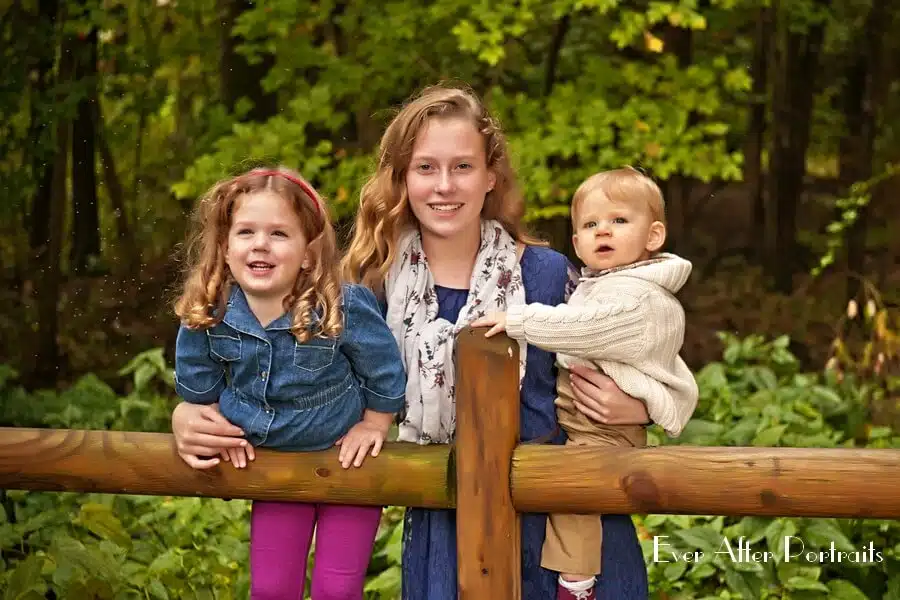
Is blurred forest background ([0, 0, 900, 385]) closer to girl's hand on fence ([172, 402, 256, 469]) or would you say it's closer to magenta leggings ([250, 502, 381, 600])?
girl's hand on fence ([172, 402, 256, 469])

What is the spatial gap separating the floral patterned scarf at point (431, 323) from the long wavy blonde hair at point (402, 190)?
0.23 ft

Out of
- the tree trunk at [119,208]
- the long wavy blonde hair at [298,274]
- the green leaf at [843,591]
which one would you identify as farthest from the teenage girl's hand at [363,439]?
the tree trunk at [119,208]

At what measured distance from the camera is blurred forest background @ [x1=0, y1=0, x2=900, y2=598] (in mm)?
4500

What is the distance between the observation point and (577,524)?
288 centimetres

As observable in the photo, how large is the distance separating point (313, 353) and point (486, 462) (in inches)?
17.6

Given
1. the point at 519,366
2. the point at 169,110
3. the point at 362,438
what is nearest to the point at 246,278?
the point at 362,438

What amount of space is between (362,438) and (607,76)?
13.6 feet

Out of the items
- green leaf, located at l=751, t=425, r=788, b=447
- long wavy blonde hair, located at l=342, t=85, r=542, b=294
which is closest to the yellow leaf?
green leaf, located at l=751, t=425, r=788, b=447

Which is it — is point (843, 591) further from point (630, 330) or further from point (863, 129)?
point (863, 129)

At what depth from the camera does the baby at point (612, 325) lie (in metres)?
2.74

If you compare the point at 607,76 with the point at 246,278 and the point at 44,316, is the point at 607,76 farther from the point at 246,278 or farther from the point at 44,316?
the point at 246,278

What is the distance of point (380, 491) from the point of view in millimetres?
2756

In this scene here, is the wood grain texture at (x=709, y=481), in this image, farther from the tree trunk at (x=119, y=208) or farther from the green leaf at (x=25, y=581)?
the tree trunk at (x=119, y=208)

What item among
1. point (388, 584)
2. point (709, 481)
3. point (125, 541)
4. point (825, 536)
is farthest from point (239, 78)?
point (709, 481)
